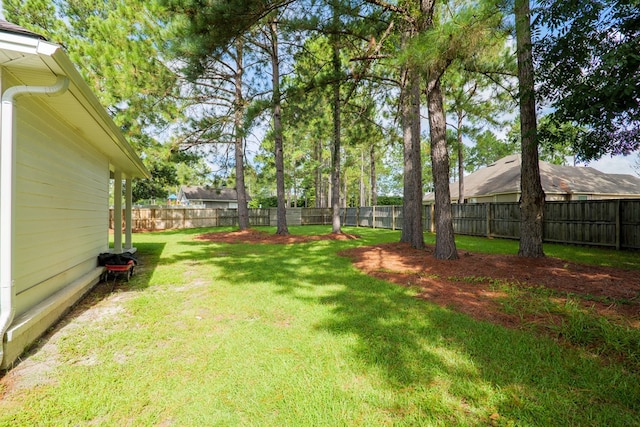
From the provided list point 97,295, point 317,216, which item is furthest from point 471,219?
point 97,295

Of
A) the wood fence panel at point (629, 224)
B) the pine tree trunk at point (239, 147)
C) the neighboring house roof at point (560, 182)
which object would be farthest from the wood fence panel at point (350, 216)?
the wood fence panel at point (629, 224)

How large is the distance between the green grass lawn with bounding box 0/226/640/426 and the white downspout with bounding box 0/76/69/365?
0.56 metres

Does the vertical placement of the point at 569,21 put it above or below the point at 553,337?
above

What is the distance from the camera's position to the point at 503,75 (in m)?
7.91

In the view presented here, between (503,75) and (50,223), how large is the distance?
10419 millimetres

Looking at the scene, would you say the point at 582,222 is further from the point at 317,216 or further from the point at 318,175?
the point at 318,175

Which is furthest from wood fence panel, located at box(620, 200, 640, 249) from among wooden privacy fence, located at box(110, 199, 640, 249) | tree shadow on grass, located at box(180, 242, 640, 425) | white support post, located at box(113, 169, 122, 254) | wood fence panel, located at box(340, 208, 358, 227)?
wood fence panel, located at box(340, 208, 358, 227)

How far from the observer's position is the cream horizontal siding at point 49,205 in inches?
109

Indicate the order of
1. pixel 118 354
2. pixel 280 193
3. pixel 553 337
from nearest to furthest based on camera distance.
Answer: pixel 118 354, pixel 553 337, pixel 280 193

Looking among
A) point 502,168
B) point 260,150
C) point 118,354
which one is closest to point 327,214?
point 260,150

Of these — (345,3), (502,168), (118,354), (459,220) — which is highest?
(345,3)

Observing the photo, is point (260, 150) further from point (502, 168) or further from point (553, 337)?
point (502, 168)

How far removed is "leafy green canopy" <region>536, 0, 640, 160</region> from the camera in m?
3.88

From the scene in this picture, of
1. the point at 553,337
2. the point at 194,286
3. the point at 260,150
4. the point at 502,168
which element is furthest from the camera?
the point at 502,168
